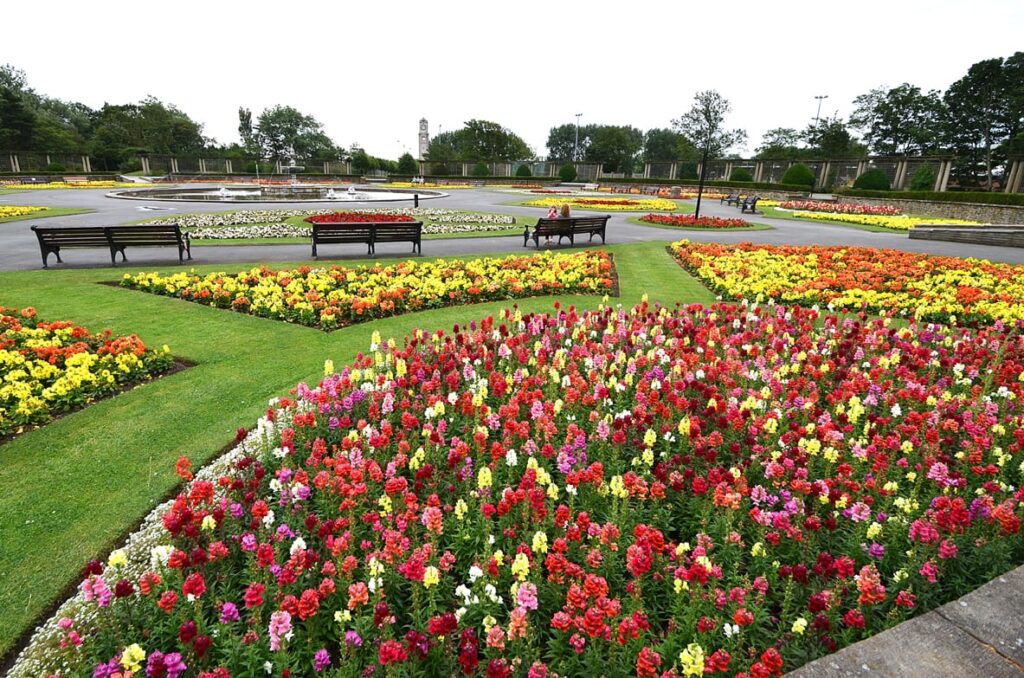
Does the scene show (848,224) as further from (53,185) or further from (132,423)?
(53,185)

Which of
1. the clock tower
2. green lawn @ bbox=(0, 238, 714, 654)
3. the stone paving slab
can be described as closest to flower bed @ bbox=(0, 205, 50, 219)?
green lawn @ bbox=(0, 238, 714, 654)

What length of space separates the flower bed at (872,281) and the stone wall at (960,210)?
21.5 metres

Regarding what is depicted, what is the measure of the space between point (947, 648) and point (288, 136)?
329 feet

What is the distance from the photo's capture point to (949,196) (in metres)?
31.3

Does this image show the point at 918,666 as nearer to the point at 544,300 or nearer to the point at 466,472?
the point at 466,472

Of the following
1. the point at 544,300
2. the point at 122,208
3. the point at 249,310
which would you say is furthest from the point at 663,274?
the point at 122,208

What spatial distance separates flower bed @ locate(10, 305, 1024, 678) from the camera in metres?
2.29

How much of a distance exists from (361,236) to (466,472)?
1100 cm

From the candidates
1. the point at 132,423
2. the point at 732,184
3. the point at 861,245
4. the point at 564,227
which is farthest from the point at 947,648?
the point at 732,184

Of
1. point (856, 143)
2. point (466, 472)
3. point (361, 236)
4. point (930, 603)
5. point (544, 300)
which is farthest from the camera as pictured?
point (856, 143)

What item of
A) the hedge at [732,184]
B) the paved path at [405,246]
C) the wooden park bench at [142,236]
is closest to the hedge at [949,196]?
the hedge at [732,184]

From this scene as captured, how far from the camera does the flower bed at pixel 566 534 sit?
7.50 ft

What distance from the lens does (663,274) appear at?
11.7 metres

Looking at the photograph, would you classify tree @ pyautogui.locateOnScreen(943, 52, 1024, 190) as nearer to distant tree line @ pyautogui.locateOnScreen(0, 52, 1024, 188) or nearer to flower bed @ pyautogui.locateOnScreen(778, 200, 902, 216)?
distant tree line @ pyautogui.locateOnScreen(0, 52, 1024, 188)
